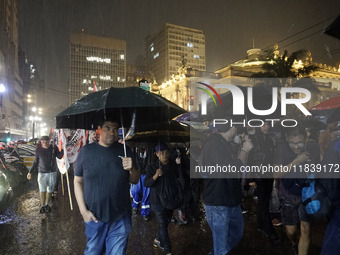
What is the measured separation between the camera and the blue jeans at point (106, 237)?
3.07m

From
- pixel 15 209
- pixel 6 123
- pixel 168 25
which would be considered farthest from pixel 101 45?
pixel 15 209

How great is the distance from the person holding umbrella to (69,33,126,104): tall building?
120689 mm

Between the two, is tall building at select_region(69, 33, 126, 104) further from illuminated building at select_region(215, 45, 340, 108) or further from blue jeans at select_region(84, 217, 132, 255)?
blue jeans at select_region(84, 217, 132, 255)

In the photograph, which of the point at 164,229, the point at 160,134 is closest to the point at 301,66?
the point at 160,134

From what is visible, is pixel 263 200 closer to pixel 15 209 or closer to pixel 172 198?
pixel 172 198

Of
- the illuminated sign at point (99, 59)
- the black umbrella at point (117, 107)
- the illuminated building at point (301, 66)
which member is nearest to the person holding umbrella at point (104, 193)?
the black umbrella at point (117, 107)

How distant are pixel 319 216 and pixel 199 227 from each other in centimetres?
360

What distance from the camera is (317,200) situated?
2.96 meters

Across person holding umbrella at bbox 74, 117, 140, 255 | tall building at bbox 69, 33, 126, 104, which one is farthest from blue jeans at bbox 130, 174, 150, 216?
tall building at bbox 69, 33, 126, 104

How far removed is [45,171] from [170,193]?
459 centimetres

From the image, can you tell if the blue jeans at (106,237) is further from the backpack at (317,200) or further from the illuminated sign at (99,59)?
the illuminated sign at (99,59)

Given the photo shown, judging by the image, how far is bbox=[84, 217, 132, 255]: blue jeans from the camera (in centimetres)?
307

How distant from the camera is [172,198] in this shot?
456cm

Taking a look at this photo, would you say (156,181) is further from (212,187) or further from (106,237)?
(106,237)
